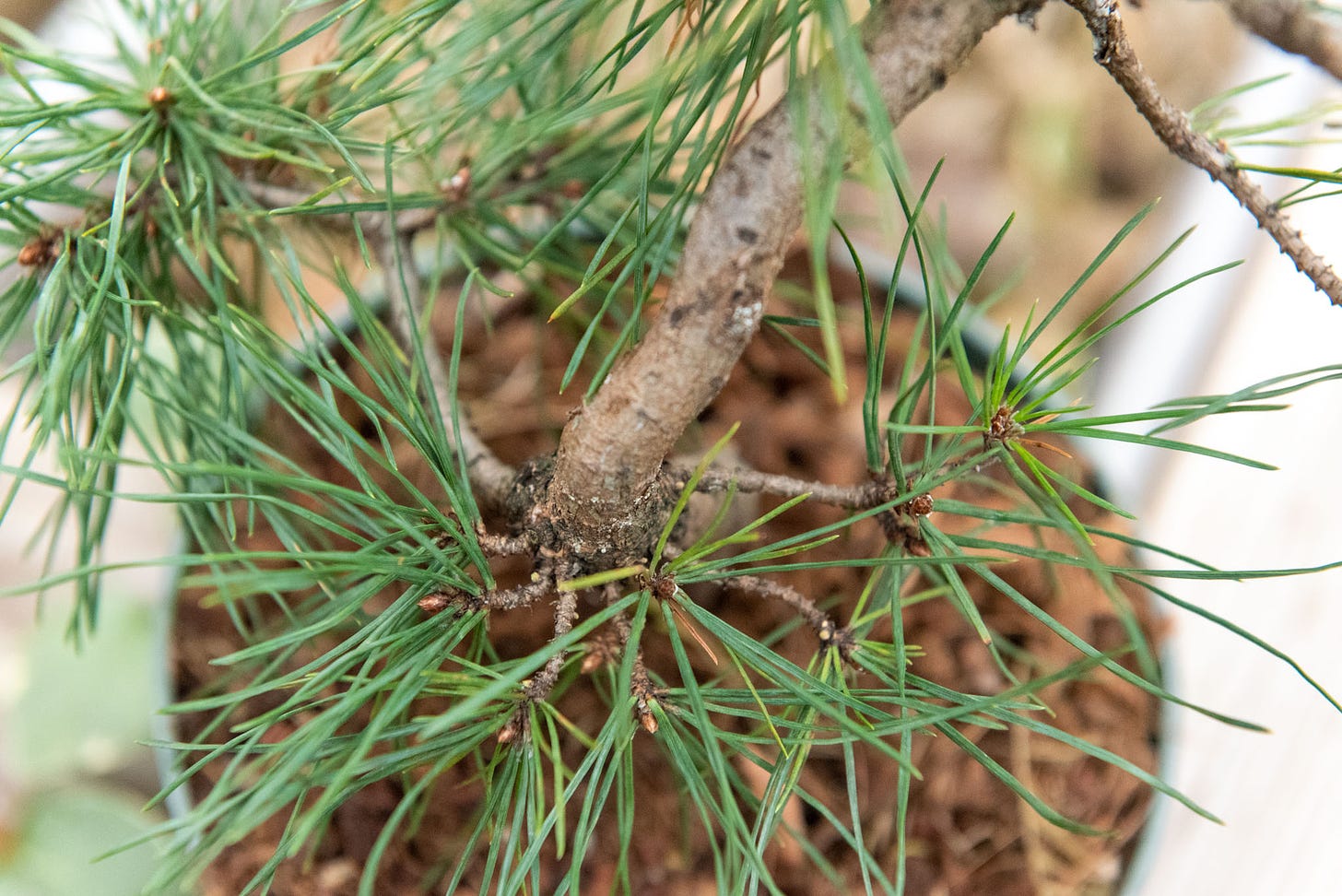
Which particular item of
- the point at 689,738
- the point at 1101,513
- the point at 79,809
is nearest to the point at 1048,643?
the point at 1101,513

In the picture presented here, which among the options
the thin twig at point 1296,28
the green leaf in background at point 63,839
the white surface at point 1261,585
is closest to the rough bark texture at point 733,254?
the thin twig at point 1296,28

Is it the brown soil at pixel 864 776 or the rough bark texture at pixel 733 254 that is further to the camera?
the brown soil at pixel 864 776

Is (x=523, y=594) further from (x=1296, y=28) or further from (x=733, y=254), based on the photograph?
(x=1296, y=28)

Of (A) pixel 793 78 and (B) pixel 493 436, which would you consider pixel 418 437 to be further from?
(B) pixel 493 436

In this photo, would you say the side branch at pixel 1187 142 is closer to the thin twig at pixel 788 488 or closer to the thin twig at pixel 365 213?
the thin twig at pixel 788 488

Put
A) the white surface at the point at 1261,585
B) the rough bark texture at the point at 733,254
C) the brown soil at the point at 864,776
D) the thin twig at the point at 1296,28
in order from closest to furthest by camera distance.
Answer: the rough bark texture at the point at 733,254 < the thin twig at the point at 1296,28 < the brown soil at the point at 864,776 < the white surface at the point at 1261,585

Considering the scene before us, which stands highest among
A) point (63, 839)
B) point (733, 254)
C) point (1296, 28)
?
point (1296, 28)

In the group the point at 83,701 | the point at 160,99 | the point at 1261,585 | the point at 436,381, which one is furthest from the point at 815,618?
the point at 83,701

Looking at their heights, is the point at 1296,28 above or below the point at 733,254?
above
